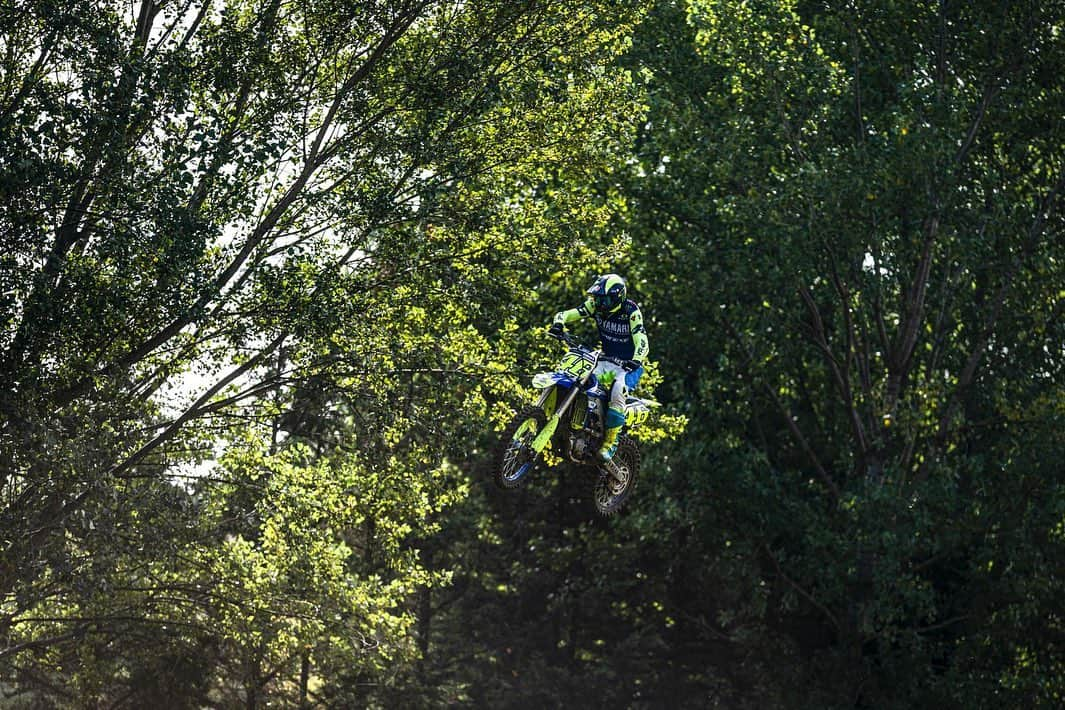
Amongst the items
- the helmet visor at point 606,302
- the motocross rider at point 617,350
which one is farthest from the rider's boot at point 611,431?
the helmet visor at point 606,302

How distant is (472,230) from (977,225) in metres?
10.4

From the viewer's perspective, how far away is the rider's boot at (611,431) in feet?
43.0

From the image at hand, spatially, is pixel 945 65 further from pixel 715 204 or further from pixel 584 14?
pixel 584 14

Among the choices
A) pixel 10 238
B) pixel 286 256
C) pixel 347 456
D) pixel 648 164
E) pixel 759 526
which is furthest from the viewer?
pixel 648 164

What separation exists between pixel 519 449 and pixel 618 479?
70.5 inches

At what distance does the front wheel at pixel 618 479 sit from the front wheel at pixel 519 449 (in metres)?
1.31

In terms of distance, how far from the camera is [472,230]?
61.7ft

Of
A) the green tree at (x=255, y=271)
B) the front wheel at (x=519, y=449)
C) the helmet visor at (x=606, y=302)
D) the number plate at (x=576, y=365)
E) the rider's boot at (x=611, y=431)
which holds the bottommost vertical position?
the front wheel at (x=519, y=449)

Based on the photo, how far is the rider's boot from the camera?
1310cm

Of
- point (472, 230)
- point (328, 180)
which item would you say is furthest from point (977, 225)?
point (328, 180)

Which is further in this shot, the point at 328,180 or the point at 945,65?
the point at 945,65

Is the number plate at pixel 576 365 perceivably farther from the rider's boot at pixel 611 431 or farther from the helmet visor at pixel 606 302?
the helmet visor at pixel 606 302

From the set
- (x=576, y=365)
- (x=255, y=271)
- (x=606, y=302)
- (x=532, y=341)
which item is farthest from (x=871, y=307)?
(x=606, y=302)

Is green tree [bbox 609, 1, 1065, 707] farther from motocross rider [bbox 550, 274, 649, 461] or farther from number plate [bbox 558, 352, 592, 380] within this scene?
number plate [bbox 558, 352, 592, 380]
